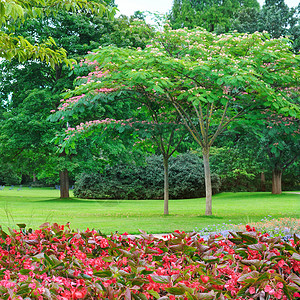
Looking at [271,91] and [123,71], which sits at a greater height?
[123,71]

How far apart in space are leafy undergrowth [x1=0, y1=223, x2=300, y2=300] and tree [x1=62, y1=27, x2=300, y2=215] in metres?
6.29

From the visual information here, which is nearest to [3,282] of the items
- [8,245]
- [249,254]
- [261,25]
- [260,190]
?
[8,245]

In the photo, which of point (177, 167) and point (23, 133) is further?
point (177, 167)

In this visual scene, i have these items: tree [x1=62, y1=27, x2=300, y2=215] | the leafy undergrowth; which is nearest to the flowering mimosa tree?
tree [x1=62, y1=27, x2=300, y2=215]

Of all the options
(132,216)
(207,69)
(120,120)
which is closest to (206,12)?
(120,120)

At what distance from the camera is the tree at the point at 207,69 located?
381 inches

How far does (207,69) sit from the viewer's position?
934 centimetres

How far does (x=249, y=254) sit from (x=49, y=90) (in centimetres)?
1905

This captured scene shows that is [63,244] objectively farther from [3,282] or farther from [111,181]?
[111,181]

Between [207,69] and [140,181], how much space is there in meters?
16.0

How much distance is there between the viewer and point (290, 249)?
2.88 metres

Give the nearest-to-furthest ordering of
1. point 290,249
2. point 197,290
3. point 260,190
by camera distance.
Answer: point 197,290, point 290,249, point 260,190

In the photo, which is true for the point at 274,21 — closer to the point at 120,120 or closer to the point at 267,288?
the point at 120,120

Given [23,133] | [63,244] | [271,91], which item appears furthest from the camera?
[23,133]
